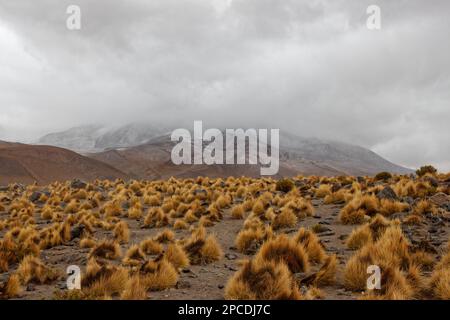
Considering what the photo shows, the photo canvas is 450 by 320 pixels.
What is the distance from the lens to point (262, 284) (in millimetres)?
5828

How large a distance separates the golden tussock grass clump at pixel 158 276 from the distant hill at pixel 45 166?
68.0m

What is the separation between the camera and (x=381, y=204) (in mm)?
12906

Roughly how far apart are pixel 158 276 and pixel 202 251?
89.5 inches

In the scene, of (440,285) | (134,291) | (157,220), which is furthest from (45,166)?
(440,285)

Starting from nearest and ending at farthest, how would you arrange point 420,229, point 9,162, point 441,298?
1. point 441,298
2. point 420,229
3. point 9,162

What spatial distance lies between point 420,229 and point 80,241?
930cm

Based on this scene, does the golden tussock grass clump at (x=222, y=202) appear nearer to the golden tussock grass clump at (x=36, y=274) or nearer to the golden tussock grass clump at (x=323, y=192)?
the golden tussock grass clump at (x=323, y=192)

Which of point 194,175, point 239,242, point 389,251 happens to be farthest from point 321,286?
point 194,175

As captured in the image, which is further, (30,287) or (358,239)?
(358,239)

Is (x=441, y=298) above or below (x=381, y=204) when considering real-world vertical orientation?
below

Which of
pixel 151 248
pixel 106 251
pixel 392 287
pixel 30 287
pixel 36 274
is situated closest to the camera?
pixel 392 287

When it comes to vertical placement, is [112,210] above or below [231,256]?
above

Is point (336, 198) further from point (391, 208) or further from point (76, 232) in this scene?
point (76, 232)
